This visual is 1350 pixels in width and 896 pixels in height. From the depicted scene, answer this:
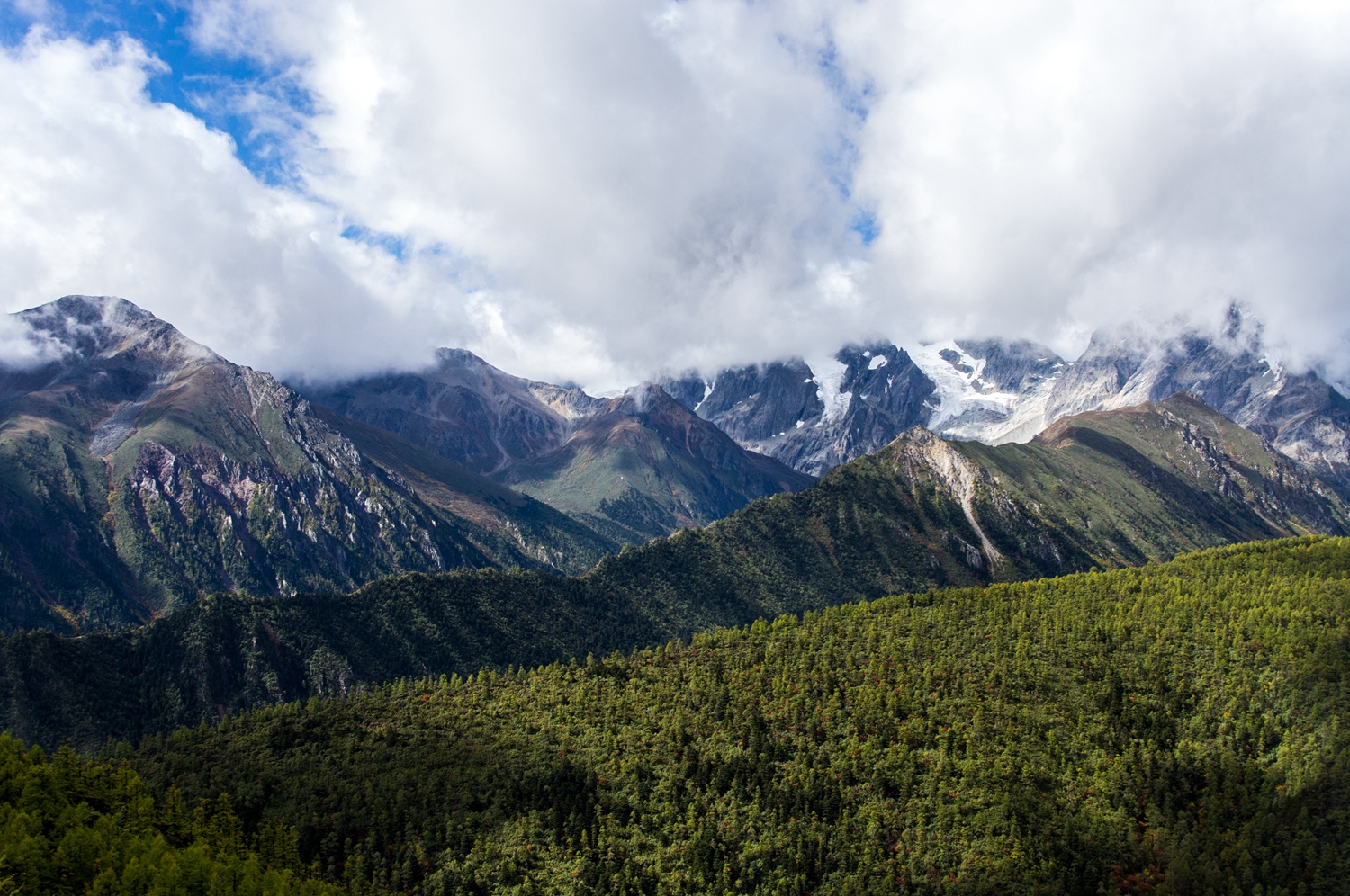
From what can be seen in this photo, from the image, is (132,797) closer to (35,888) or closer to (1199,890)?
(35,888)

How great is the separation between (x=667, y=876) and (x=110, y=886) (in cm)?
10942

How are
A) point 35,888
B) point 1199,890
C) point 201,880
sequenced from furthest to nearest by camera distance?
point 1199,890 < point 201,880 < point 35,888

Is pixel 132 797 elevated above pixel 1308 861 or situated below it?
below

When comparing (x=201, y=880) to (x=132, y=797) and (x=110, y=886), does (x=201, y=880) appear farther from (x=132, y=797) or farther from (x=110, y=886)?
(x=132, y=797)

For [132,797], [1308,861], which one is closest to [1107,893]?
[1308,861]

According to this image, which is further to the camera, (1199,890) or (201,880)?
(1199,890)

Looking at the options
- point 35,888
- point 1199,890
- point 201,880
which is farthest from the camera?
point 1199,890

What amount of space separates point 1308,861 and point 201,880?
23101 centimetres

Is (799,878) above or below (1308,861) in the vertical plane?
below

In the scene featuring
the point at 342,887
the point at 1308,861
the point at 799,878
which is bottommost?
the point at 342,887

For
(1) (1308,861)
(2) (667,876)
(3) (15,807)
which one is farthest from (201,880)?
(1) (1308,861)

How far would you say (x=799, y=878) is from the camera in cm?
19950

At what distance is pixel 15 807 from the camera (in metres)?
166

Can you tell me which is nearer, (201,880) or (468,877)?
(201,880)
